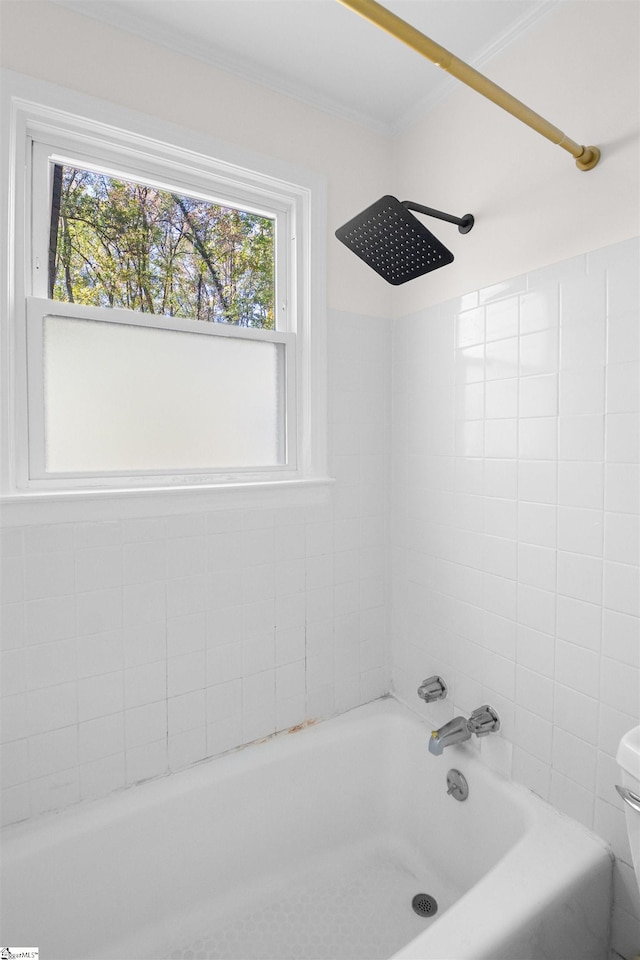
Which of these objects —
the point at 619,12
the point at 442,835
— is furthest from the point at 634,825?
the point at 619,12

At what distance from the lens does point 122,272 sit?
4.91 feet

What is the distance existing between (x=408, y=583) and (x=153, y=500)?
0.95 metres

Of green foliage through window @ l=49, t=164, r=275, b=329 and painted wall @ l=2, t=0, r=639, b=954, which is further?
green foliage through window @ l=49, t=164, r=275, b=329

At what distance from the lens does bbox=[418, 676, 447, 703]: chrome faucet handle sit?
1.68m

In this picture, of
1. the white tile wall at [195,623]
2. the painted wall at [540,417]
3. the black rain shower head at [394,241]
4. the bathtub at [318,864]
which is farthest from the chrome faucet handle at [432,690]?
the black rain shower head at [394,241]

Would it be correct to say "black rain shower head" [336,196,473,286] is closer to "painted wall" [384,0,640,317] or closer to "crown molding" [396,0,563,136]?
"painted wall" [384,0,640,317]

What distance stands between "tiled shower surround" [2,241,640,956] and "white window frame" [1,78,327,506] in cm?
10

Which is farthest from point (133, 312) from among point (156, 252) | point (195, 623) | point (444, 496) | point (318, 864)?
point (318, 864)

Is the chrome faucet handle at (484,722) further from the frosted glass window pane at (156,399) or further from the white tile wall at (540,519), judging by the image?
the frosted glass window pane at (156,399)

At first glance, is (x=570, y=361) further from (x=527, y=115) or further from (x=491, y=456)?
(x=527, y=115)

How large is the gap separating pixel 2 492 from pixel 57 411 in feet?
0.86

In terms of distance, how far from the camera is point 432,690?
1681 mm

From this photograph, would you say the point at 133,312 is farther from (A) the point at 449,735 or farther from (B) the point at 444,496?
(A) the point at 449,735

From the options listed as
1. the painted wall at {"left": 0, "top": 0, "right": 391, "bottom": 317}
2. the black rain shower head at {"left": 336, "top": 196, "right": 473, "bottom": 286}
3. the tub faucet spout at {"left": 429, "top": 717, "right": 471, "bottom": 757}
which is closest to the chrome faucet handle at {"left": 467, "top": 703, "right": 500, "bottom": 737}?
the tub faucet spout at {"left": 429, "top": 717, "right": 471, "bottom": 757}
